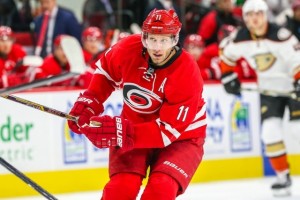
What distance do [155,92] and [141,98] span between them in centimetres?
8

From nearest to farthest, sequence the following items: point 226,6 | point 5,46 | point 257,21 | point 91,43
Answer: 1. point 257,21
2. point 5,46
3. point 91,43
4. point 226,6

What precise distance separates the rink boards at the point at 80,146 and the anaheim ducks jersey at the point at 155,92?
198 cm

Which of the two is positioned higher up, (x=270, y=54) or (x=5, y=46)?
(x=5, y=46)

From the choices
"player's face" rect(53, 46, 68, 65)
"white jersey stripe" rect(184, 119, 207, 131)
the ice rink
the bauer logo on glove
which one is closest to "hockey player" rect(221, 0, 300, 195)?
the ice rink

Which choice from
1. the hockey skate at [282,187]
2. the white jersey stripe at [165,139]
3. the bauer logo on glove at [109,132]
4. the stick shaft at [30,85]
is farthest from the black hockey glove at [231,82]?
the bauer logo on glove at [109,132]

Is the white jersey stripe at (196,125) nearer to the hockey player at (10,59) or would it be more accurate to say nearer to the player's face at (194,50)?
the hockey player at (10,59)

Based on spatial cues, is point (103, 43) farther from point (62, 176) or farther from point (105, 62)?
point (105, 62)

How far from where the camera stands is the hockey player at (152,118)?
409cm

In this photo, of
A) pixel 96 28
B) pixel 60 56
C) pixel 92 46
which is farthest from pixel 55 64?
pixel 96 28

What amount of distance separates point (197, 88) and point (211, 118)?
267 cm

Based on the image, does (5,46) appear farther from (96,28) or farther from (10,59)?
(96,28)

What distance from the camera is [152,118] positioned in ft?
14.3

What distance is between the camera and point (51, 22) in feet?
25.3

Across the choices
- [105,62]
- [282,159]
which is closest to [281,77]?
[282,159]
